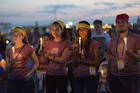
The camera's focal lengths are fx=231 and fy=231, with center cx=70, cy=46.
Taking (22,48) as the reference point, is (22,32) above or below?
above

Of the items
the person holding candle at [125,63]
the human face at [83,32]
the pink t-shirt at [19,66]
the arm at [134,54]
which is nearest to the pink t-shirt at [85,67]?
the human face at [83,32]

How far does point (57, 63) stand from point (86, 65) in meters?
0.52

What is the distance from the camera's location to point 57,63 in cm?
413

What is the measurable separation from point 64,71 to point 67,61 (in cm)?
19

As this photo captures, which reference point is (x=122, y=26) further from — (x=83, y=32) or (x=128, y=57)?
(x=83, y=32)

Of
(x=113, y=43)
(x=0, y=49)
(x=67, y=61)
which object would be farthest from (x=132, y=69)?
(x=0, y=49)

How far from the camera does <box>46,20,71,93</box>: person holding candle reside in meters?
4.11

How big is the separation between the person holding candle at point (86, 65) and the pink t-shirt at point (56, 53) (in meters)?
0.24

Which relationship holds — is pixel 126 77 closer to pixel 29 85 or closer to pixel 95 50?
pixel 95 50

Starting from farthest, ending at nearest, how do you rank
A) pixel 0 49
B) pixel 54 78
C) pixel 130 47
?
pixel 0 49 < pixel 54 78 < pixel 130 47

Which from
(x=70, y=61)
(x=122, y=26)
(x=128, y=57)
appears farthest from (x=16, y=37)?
(x=128, y=57)

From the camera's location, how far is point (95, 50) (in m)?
4.07

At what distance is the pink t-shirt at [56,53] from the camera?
413 cm

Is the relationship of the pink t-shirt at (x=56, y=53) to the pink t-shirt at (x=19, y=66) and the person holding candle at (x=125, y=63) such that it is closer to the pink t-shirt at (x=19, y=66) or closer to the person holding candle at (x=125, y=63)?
the pink t-shirt at (x=19, y=66)
